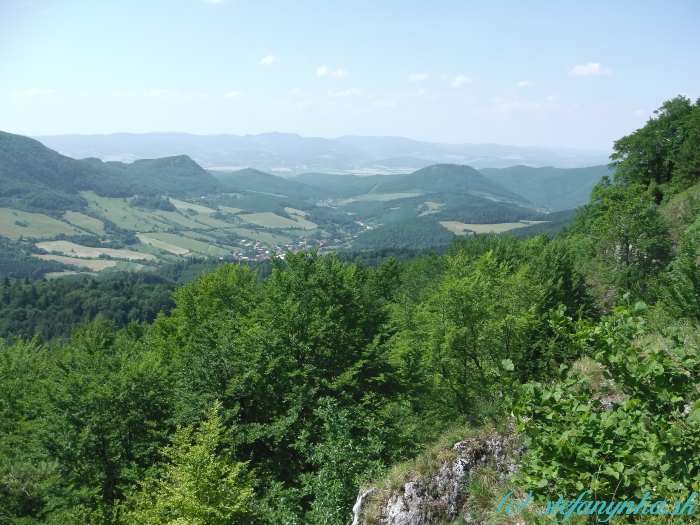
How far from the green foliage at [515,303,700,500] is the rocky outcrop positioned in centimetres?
375

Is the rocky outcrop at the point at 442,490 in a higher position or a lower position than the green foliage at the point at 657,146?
lower

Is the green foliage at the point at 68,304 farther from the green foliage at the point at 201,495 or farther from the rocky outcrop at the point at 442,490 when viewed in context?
the rocky outcrop at the point at 442,490

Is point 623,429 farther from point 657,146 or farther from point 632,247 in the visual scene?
point 657,146

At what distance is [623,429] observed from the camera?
5.03m

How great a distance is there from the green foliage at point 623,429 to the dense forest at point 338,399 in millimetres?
22

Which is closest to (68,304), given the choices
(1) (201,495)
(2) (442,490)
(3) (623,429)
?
(1) (201,495)

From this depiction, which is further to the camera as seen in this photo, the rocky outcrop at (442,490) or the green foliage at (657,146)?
→ the green foliage at (657,146)

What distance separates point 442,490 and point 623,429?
16.3ft

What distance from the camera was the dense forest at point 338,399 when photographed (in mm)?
5195

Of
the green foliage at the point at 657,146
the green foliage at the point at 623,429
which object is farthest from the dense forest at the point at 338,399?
the green foliage at the point at 657,146

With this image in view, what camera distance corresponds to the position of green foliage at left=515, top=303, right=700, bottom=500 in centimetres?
470

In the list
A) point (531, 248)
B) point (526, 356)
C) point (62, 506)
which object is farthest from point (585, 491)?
point (531, 248)

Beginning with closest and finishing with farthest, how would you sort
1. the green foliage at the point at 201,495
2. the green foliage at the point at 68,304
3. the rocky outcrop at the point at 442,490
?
the rocky outcrop at the point at 442,490, the green foliage at the point at 201,495, the green foliage at the point at 68,304

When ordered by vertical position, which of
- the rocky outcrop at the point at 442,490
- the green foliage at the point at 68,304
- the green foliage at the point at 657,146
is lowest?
the green foliage at the point at 68,304
